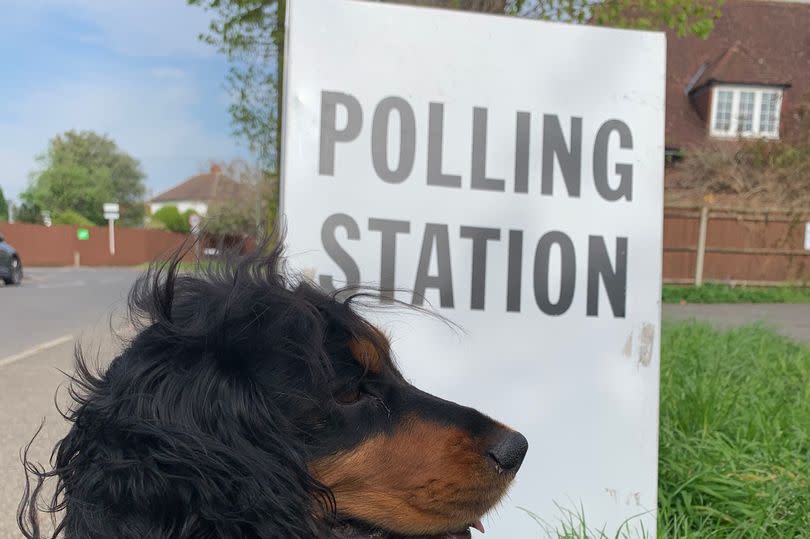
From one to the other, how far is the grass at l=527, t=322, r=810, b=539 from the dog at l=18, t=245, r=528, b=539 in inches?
38.5

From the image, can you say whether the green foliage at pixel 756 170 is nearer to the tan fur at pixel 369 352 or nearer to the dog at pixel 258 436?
the tan fur at pixel 369 352

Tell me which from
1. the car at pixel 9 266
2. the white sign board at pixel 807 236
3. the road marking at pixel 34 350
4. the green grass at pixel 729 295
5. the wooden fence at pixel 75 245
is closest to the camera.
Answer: the road marking at pixel 34 350

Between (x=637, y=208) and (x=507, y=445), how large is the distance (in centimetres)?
131

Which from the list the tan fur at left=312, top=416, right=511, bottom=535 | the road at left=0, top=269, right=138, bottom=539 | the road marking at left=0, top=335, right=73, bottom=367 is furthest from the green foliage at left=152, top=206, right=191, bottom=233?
the tan fur at left=312, top=416, right=511, bottom=535

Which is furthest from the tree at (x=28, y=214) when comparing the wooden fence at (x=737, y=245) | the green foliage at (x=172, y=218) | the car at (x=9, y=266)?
the wooden fence at (x=737, y=245)

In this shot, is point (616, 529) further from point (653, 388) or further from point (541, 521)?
point (653, 388)

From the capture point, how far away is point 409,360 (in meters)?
2.54

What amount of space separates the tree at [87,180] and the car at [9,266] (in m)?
48.8

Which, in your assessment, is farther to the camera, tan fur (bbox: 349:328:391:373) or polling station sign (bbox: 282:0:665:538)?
polling station sign (bbox: 282:0:665:538)

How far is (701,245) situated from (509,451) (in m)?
15.4

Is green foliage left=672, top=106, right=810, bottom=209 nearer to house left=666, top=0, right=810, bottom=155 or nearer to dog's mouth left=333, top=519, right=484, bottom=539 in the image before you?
house left=666, top=0, right=810, bottom=155

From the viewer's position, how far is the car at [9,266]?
17.1m

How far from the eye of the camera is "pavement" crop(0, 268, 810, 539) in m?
3.07

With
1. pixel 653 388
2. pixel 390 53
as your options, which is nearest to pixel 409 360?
pixel 653 388
